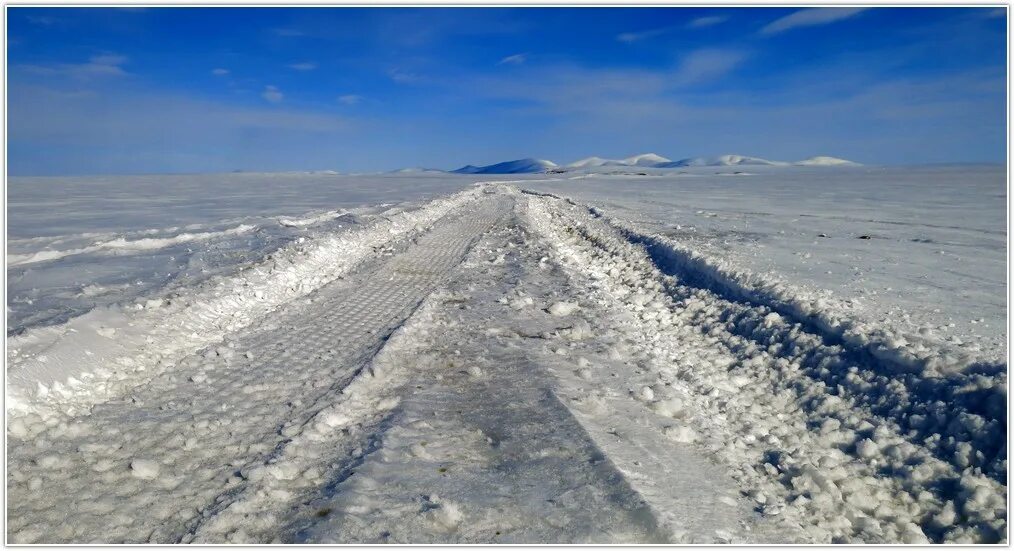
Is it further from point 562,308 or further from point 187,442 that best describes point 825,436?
point 187,442

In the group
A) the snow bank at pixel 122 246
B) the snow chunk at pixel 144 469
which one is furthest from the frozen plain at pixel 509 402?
the snow bank at pixel 122 246

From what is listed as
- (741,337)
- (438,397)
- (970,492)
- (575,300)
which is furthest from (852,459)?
(575,300)

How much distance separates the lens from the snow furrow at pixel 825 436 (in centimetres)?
332

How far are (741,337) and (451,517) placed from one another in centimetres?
406

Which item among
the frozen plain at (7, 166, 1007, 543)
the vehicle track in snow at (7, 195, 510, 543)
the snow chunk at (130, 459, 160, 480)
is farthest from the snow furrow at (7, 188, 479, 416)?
the snow chunk at (130, 459, 160, 480)

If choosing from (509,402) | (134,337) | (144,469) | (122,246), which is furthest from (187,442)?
(122,246)

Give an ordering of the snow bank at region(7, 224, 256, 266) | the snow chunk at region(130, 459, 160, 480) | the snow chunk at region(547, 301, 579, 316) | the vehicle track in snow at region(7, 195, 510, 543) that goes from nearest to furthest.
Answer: the vehicle track in snow at region(7, 195, 510, 543) → the snow chunk at region(130, 459, 160, 480) → the snow chunk at region(547, 301, 579, 316) → the snow bank at region(7, 224, 256, 266)

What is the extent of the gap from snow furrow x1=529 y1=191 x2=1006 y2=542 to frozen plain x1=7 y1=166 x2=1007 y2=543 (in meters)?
0.02

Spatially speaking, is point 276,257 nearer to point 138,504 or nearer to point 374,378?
point 374,378

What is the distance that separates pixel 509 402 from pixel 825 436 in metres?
2.19

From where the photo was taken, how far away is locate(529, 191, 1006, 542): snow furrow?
3322 mm

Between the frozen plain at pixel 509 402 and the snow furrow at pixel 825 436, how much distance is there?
0.06 feet

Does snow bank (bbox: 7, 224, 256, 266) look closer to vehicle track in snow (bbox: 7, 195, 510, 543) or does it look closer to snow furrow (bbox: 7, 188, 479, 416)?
snow furrow (bbox: 7, 188, 479, 416)

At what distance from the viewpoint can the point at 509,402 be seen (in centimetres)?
453
